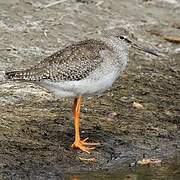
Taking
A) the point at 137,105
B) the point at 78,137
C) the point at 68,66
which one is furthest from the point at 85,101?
the point at 68,66

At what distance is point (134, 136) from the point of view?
10.4 meters

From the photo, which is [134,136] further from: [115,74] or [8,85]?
[8,85]

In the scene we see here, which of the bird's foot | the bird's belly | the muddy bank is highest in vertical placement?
the bird's belly

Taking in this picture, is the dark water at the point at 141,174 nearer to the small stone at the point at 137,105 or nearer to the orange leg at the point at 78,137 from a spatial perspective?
the orange leg at the point at 78,137

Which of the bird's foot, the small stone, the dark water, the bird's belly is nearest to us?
the dark water

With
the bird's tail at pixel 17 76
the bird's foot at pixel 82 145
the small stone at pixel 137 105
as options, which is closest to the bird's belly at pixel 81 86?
the bird's tail at pixel 17 76

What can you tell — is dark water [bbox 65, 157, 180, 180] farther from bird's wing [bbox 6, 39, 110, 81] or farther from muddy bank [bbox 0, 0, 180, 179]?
bird's wing [bbox 6, 39, 110, 81]

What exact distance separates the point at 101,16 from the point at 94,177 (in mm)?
5888

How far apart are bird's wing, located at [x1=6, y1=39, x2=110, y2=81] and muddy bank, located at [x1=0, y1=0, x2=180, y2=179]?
82 centimetres

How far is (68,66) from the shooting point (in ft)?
31.7

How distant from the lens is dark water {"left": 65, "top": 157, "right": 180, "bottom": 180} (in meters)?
9.20

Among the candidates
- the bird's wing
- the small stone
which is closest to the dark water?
the bird's wing

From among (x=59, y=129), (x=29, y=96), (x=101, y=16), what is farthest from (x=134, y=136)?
(x=101, y=16)

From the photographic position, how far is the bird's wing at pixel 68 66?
960cm
